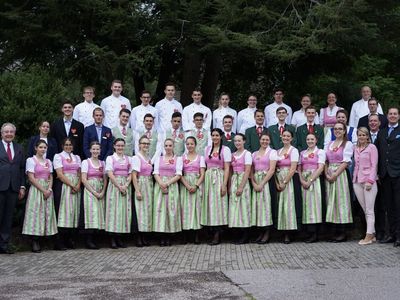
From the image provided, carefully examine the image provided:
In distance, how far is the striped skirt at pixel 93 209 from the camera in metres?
10.6

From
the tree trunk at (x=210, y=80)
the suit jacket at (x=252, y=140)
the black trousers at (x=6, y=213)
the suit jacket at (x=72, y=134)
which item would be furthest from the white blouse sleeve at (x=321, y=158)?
the tree trunk at (x=210, y=80)

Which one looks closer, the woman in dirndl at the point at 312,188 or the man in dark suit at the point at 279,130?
the woman in dirndl at the point at 312,188

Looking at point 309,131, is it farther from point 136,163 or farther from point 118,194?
point 118,194

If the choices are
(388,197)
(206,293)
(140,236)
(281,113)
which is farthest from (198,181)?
(206,293)

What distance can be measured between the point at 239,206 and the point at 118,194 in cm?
201

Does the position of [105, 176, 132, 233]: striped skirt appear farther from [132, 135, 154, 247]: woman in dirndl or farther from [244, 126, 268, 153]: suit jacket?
[244, 126, 268, 153]: suit jacket

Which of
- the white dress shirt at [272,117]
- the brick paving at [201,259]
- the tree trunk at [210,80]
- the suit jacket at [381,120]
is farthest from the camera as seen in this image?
the tree trunk at [210,80]

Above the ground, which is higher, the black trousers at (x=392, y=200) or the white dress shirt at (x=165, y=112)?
the white dress shirt at (x=165, y=112)

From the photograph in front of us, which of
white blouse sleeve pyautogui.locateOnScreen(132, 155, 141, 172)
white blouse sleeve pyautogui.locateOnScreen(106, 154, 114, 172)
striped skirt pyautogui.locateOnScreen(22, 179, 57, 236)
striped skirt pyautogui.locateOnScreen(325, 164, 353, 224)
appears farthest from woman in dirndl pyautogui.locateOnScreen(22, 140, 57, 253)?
striped skirt pyautogui.locateOnScreen(325, 164, 353, 224)

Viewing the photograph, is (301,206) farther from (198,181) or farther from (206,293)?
(206,293)

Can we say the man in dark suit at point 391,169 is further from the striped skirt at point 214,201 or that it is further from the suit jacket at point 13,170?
Answer: the suit jacket at point 13,170

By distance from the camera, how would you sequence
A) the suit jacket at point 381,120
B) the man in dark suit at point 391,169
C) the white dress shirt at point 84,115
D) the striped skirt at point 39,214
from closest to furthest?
the man in dark suit at point 391,169
the striped skirt at point 39,214
the suit jacket at point 381,120
the white dress shirt at point 84,115

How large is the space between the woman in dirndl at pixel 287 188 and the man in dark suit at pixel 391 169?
1374 mm

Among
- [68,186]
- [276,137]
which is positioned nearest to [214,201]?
[276,137]
